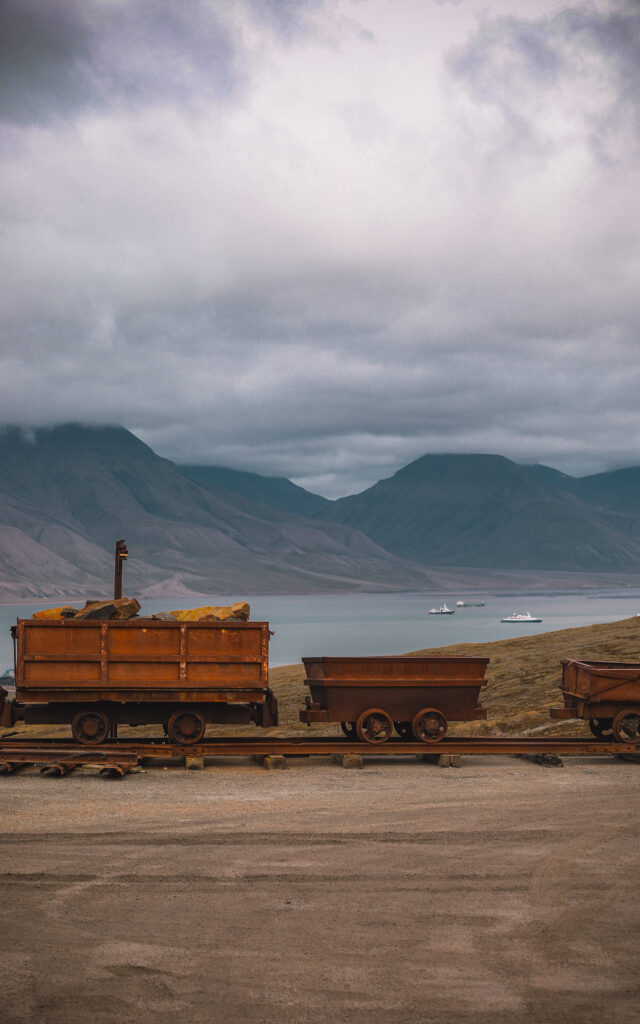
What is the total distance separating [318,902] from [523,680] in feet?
73.3

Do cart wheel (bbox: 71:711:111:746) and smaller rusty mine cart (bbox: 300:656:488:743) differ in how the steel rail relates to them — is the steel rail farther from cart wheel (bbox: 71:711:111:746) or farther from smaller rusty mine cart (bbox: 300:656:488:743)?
smaller rusty mine cart (bbox: 300:656:488:743)

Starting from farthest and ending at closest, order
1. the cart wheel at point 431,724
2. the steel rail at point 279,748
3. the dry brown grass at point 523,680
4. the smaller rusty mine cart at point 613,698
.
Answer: the dry brown grass at point 523,680, the smaller rusty mine cart at point 613,698, the cart wheel at point 431,724, the steel rail at point 279,748

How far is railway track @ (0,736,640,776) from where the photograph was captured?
594 inches

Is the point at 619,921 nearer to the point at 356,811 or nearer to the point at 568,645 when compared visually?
the point at 356,811

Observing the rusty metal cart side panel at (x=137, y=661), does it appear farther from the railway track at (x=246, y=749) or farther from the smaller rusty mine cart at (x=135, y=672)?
the railway track at (x=246, y=749)

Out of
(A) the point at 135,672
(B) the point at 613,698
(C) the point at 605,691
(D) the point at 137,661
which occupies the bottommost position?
(B) the point at 613,698

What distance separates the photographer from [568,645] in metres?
36.4

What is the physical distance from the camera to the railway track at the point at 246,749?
1508cm

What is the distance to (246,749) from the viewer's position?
1644 cm

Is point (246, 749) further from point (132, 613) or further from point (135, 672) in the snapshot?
point (132, 613)

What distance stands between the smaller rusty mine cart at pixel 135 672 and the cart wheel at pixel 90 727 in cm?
2

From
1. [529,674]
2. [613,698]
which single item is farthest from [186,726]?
[529,674]

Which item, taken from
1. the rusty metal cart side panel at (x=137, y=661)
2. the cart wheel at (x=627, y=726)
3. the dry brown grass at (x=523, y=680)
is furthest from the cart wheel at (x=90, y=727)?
the dry brown grass at (x=523, y=680)

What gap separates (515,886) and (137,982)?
3.92 m
